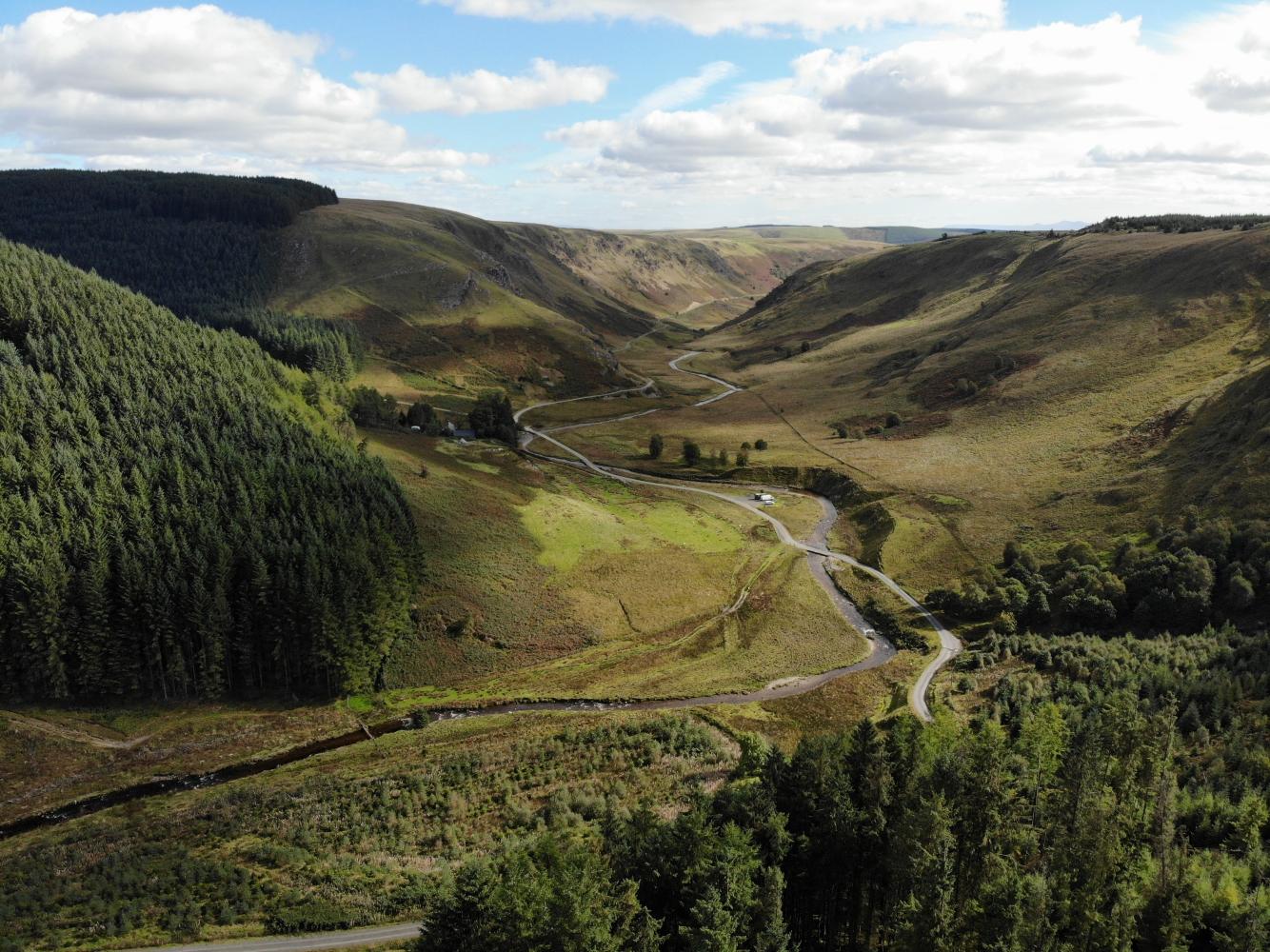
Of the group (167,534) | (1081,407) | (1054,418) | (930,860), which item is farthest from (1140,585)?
(167,534)

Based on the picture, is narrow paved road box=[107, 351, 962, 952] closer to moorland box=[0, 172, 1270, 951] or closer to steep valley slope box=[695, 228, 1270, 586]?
moorland box=[0, 172, 1270, 951]

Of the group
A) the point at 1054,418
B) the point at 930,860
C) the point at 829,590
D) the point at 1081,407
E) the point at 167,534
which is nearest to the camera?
the point at 930,860

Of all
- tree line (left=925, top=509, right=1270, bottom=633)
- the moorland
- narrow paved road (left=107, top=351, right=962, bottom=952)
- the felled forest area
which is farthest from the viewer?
tree line (left=925, top=509, right=1270, bottom=633)

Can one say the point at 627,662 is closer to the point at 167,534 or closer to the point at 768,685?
the point at 768,685

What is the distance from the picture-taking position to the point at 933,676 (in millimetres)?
76625

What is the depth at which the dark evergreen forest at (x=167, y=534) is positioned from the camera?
69875mm

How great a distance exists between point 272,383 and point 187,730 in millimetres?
62059

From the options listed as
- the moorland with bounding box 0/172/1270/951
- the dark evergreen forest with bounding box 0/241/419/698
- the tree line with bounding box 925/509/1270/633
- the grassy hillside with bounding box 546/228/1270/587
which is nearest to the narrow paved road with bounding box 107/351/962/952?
the moorland with bounding box 0/172/1270/951

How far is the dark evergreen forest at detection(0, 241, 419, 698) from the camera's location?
69.9 meters

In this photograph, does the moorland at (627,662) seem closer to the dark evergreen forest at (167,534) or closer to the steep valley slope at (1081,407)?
the dark evergreen forest at (167,534)

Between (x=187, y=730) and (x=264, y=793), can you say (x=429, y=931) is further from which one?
(x=187, y=730)

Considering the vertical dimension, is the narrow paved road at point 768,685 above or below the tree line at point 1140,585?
below

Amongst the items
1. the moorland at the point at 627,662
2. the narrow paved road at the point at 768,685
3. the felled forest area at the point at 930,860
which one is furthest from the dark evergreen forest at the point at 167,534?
the felled forest area at the point at 930,860

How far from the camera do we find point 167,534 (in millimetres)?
75812
